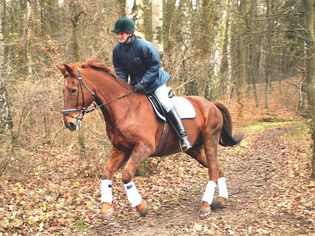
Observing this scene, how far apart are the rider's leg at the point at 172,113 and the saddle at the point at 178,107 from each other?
0.25 feet

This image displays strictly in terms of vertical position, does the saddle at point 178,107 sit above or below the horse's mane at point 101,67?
below

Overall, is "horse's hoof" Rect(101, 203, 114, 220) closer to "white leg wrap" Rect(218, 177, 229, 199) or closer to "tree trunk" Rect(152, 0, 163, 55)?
"white leg wrap" Rect(218, 177, 229, 199)

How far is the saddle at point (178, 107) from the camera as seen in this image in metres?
7.16

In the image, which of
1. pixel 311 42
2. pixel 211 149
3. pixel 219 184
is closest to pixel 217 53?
pixel 311 42

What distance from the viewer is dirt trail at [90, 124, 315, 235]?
6.43 m

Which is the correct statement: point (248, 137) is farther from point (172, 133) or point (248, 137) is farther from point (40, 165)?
point (172, 133)

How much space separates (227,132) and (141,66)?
2.89 m

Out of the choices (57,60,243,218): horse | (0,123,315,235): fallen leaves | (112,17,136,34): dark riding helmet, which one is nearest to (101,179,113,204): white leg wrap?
(57,60,243,218): horse

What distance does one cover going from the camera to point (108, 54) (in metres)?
12.4

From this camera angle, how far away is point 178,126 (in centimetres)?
735

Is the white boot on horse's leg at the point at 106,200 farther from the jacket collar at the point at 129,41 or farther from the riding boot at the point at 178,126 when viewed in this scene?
the jacket collar at the point at 129,41

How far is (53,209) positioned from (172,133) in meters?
2.52

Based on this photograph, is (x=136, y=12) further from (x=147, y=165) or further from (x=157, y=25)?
(x=147, y=165)

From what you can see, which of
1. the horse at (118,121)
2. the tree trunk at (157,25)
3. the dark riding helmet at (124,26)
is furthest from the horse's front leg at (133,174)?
the tree trunk at (157,25)
